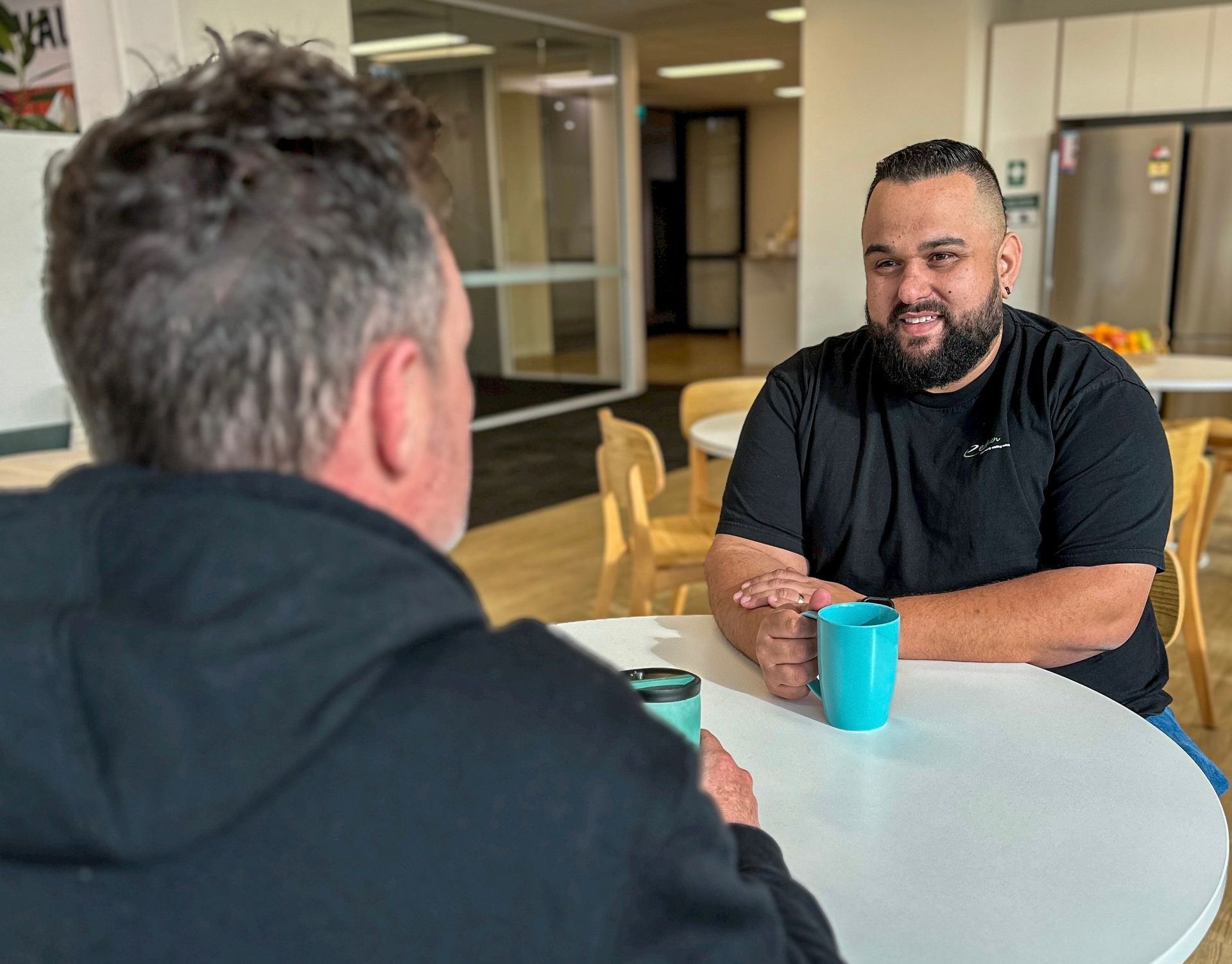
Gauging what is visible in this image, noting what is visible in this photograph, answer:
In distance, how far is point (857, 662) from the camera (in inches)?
43.0

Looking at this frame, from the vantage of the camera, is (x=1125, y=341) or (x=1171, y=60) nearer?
(x=1125, y=341)

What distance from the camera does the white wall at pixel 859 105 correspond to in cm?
620

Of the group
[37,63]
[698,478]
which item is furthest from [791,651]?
[37,63]

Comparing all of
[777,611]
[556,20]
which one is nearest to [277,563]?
[777,611]

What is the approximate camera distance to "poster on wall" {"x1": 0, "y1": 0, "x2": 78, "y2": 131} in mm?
4230

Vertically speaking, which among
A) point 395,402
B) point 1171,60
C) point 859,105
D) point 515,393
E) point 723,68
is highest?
point 723,68

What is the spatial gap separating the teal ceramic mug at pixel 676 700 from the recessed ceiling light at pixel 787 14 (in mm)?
7507

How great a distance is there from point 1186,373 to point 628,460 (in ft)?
7.23

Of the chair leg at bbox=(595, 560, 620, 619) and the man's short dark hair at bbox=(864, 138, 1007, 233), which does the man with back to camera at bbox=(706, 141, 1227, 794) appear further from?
the chair leg at bbox=(595, 560, 620, 619)

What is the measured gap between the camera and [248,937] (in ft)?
1.61

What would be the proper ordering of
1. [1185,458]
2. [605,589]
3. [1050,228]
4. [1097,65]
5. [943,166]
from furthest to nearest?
[1050,228] → [1097,65] → [605,589] → [1185,458] → [943,166]

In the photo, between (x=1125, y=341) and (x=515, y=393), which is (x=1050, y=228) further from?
(x=515, y=393)

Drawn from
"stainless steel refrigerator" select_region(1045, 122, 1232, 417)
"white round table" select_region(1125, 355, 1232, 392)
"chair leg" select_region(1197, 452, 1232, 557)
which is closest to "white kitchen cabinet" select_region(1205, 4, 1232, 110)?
"stainless steel refrigerator" select_region(1045, 122, 1232, 417)

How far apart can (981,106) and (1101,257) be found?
3.79ft
